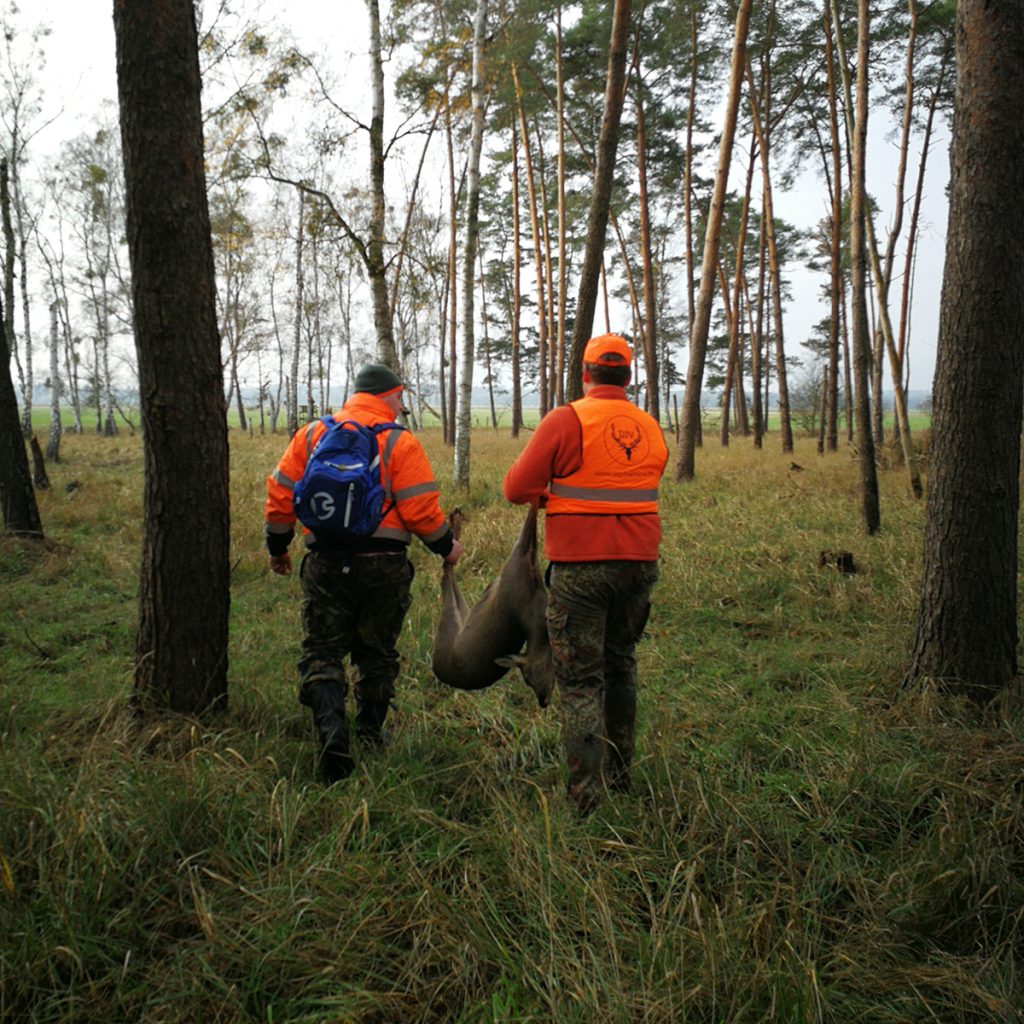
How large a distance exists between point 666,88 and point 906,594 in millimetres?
17387

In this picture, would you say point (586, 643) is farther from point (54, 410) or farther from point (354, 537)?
point (54, 410)

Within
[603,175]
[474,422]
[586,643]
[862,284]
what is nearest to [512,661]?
[586,643]

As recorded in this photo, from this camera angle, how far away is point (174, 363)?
3.35 metres

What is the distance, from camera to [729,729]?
379cm

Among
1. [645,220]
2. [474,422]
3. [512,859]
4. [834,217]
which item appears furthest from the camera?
[474,422]

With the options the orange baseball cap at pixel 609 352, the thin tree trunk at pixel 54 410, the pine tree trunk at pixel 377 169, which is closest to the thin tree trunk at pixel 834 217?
the pine tree trunk at pixel 377 169

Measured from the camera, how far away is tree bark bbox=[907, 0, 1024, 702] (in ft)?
12.1

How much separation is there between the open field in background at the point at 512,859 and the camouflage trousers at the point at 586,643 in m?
0.18

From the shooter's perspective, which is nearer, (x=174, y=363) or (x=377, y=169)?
(x=174, y=363)

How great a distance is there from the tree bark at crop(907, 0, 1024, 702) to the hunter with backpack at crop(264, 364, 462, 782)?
290 cm

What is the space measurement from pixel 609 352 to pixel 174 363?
2148mm

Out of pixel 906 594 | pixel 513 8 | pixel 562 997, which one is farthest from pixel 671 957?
pixel 513 8

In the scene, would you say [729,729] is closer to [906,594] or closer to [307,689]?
[307,689]

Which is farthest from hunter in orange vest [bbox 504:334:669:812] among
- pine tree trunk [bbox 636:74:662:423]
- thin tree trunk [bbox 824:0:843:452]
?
pine tree trunk [bbox 636:74:662:423]
